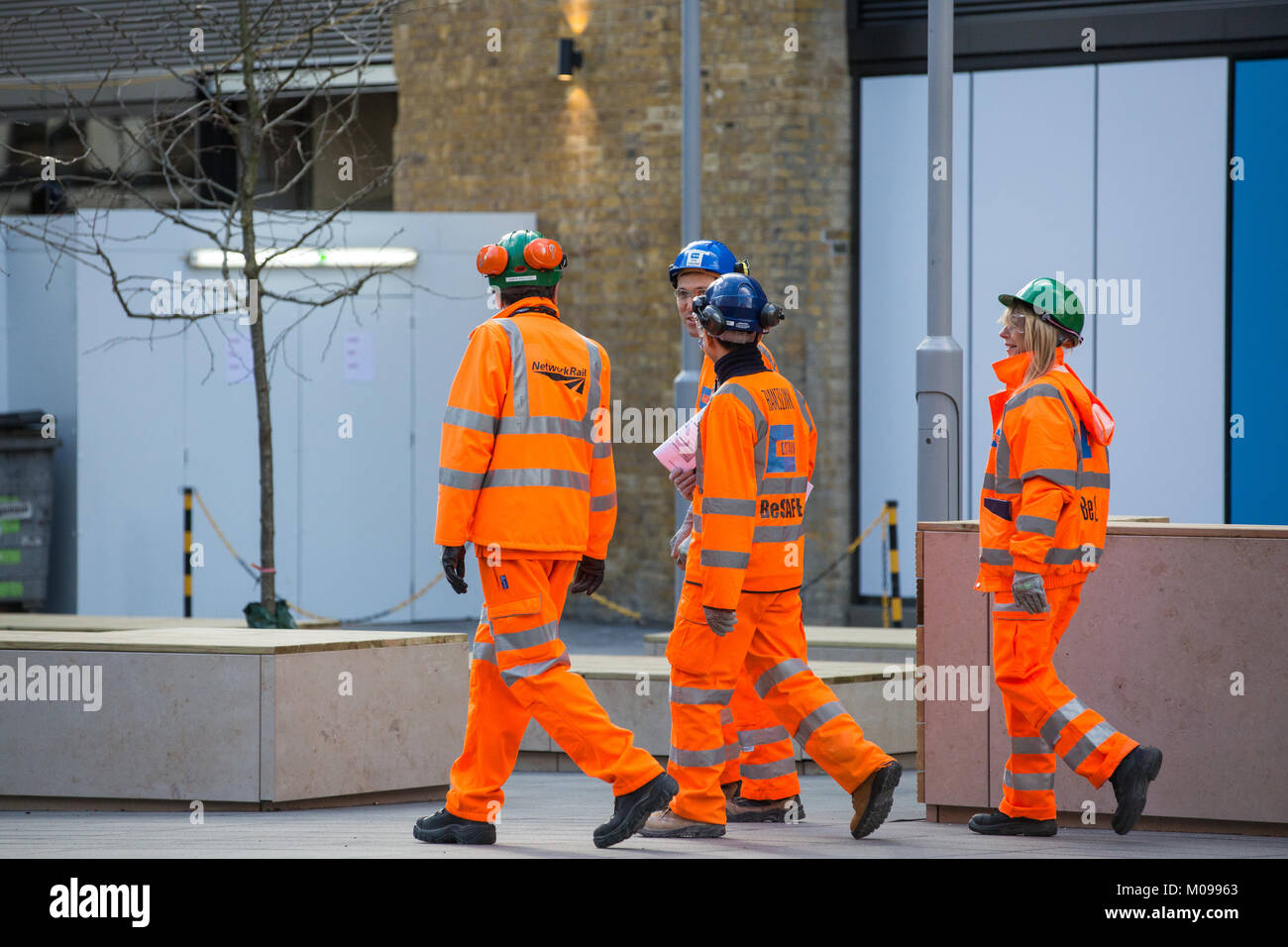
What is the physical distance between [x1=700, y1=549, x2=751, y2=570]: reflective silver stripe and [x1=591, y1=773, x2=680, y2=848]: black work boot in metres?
0.77

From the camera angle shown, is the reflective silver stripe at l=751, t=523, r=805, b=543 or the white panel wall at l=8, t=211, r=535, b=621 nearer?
the reflective silver stripe at l=751, t=523, r=805, b=543

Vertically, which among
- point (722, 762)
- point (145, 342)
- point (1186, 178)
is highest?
point (1186, 178)

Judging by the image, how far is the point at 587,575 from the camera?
6.62 meters

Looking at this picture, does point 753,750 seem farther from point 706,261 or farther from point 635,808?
point 706,261

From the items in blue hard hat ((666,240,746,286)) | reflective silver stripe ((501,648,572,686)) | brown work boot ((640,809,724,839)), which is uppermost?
blue hard hat ((666,240,746,286))

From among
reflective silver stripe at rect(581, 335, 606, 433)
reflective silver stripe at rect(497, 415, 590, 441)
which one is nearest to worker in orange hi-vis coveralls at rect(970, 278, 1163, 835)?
reflective silver stripe at rect(581, 335, 606, 433)

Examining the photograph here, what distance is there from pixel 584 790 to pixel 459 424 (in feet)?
10.5

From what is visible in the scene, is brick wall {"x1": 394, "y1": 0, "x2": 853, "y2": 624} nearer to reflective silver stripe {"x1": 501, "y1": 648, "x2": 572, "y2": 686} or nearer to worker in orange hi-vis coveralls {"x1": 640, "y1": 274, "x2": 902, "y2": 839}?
worker in orange hi-vis coveralls {"x1": 640, "y1": 274, "x2": 902, "y2": 839}

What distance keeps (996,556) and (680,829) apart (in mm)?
1577

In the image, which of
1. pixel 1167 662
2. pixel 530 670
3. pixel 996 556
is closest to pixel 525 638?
pixel 530 670

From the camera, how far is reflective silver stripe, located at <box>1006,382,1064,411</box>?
6465 mm
